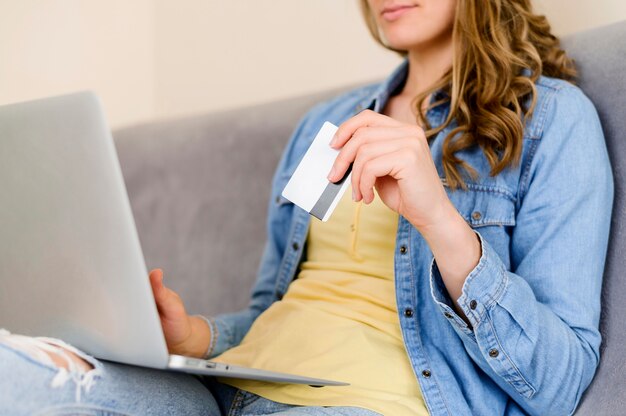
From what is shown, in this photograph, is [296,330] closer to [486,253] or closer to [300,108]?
[486,253]

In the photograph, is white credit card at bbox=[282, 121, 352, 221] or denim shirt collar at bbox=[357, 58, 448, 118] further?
denim shirt collar at bbox=[357, 58, 448, 118]

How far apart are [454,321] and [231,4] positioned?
154cm

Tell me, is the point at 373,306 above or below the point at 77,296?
below

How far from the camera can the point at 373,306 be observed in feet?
3.38

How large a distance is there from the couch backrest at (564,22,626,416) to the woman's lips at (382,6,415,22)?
0.94 feet

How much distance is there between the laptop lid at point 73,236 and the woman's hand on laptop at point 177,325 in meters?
0.19

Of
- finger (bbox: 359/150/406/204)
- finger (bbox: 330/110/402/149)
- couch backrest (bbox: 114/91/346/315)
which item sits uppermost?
finger (bbox: 330/110/402/149)

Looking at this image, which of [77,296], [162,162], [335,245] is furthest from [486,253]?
[162,162]

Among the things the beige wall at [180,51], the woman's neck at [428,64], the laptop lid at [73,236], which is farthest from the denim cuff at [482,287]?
the beige wall at [180,51]

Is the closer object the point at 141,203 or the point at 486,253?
the point at 486,253

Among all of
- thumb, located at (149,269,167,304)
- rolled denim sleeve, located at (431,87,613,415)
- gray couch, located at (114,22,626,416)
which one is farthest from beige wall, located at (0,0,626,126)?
thumb, located at (149,269,167,304)

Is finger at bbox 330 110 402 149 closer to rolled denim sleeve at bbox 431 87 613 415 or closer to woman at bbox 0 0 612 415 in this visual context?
woman at bbox 0 0 612 415

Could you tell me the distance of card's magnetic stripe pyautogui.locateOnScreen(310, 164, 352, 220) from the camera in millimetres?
830

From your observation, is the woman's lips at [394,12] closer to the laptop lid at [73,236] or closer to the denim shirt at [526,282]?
the denim shirt at [526,282]
